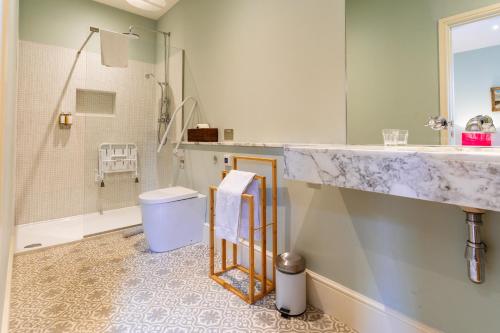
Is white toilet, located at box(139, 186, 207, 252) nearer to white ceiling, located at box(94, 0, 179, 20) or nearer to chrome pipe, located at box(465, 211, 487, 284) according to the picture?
chrome pipe, located at box(465, 211, 487, 284)

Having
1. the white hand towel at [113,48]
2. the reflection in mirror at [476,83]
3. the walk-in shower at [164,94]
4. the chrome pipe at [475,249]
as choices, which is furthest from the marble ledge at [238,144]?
the white hand towel at [113,48]

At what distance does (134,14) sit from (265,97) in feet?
8.58

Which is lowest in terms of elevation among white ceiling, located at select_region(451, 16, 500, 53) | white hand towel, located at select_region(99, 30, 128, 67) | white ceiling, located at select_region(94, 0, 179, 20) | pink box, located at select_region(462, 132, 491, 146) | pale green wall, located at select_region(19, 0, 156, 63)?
pink box, located at select_region(462, 132, 491, 146)

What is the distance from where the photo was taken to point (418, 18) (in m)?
1.21

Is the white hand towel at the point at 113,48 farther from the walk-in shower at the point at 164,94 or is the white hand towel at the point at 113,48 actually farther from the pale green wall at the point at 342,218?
the pale green wall at the point at 342,218

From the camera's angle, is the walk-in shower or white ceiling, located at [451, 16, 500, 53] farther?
the walk-in shower

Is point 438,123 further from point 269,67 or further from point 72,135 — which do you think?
point 72,135

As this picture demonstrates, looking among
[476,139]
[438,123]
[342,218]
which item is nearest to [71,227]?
[342,218]

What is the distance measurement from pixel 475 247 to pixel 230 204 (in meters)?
1.17

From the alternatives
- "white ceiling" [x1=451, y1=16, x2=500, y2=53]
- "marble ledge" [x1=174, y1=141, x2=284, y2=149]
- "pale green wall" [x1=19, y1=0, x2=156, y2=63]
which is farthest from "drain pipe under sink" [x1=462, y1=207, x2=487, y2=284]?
"pale green wall" [x1=19, y1=0, x2=156, y2=63]

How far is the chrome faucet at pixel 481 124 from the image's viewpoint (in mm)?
1034

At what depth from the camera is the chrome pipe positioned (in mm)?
940

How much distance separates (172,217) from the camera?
230 cm

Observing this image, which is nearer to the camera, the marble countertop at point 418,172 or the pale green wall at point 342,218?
the marble countertop at point 418,172
